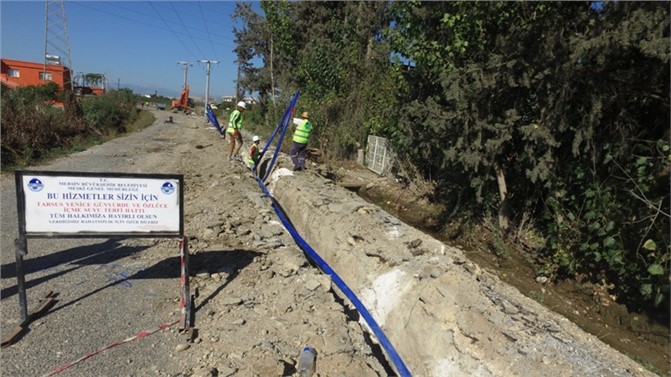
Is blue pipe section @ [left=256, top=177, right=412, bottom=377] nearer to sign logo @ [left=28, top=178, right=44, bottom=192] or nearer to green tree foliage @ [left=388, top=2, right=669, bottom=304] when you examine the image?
sign logo @ [left=28, top=178, right=44, bottom=192]

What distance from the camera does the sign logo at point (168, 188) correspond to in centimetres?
385

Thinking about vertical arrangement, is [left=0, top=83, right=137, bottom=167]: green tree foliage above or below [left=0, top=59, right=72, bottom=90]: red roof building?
below

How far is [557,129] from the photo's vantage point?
6.05 metres

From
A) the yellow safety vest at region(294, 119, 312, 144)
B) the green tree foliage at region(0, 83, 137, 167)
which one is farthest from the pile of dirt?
the green tree foliage at region(0, 83, 137, 167)

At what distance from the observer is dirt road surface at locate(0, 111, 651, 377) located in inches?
124

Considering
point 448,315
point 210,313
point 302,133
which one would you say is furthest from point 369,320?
point 302,133

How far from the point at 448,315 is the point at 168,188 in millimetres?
2894

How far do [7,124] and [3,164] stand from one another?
6.72ft

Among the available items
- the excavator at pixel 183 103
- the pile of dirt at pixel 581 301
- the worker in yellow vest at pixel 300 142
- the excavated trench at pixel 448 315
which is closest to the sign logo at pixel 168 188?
the excavated trench at pixel 448 315

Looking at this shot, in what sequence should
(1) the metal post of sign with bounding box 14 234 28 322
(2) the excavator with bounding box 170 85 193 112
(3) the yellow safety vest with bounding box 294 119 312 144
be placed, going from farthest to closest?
(2) the excavator with bounding box 170 85 193 112 < (3) the yellow safety vest with bounding box 294 119 312 144 < (1) the metal post of sign with bounding box 14 234 28 322

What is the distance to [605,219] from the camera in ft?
18.1

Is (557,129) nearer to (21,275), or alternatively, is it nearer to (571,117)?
(571,117)

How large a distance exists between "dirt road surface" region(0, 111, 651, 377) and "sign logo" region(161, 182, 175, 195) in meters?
1.15

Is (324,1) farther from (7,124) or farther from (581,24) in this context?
(581,24)
